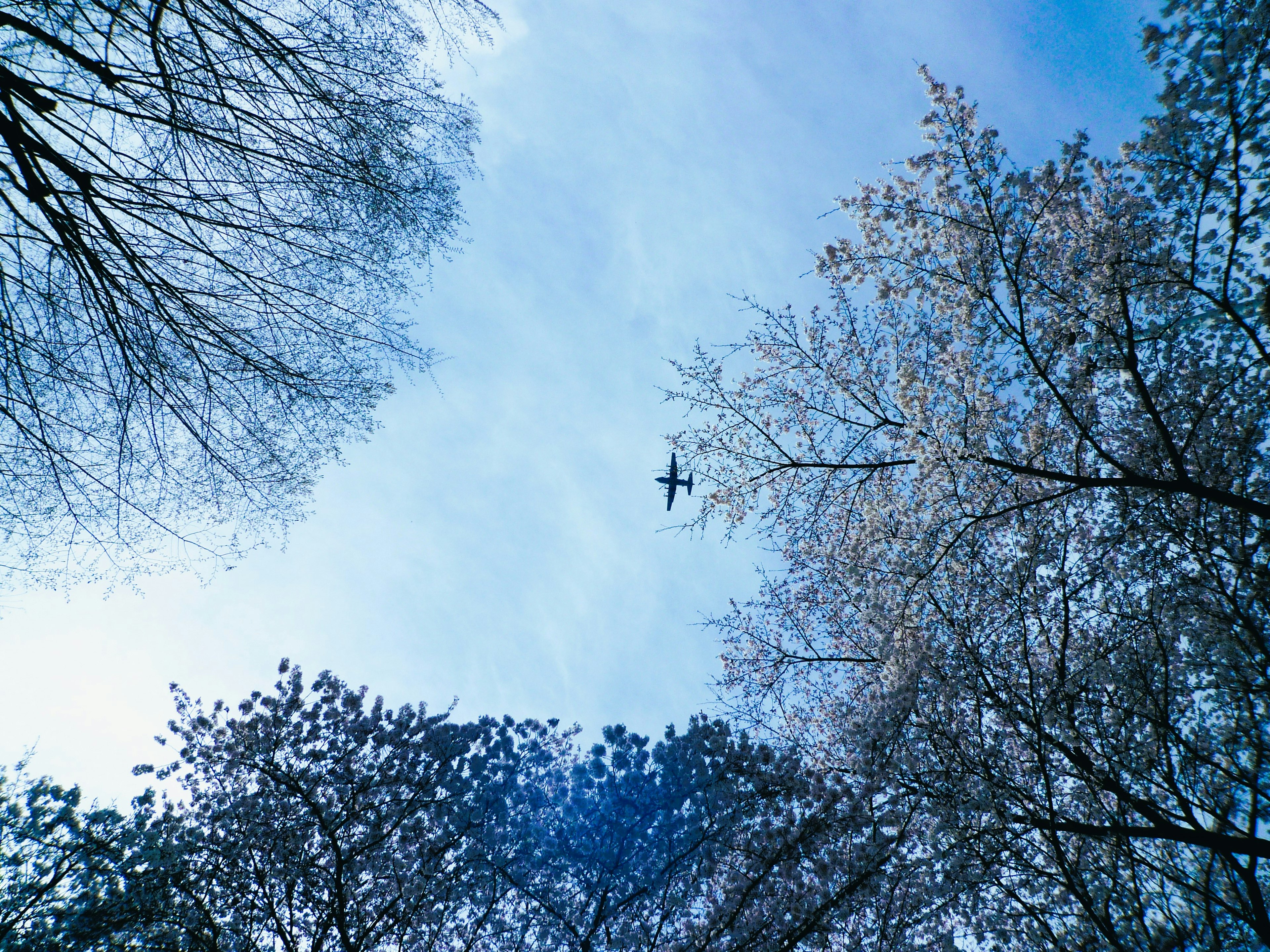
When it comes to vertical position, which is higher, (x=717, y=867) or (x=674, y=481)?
(x=674, y=481)

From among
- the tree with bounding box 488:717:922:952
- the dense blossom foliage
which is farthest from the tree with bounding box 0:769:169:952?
the tree with bounding box 488:717:922:952

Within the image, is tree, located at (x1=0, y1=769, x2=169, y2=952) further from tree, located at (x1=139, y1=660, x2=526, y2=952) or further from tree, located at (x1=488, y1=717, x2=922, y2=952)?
tree, located at (x1=488, y1=717, x2=922, y2=952)

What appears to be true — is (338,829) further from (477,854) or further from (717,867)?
(717,867)

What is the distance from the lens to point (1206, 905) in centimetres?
557

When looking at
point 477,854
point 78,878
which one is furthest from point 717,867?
point 78,878

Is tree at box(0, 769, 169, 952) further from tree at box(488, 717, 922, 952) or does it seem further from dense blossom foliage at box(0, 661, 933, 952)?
tree at box(488, 717, 922, 952)

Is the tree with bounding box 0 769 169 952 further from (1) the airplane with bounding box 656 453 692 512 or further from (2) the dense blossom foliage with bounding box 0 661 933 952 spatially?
(1) the airplane with bounding box 656 453 692 512

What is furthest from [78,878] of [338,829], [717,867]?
Result: [717,867]

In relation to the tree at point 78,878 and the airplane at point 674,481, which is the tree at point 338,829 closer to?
the tree at point 78,878

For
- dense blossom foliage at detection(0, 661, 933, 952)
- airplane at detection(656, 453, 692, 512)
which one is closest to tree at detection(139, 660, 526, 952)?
dense blossom foliage at detection(0, 661, 933, 952)

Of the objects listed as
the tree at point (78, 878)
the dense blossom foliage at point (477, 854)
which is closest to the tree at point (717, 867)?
the dense blossom foliage at point (477, 854)

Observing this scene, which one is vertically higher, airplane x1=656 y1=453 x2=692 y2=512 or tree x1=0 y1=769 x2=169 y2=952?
airplane x1=656 y1=453 x2=692 y2=512

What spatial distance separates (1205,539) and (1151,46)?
4.87m

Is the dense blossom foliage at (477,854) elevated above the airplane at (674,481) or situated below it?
below
